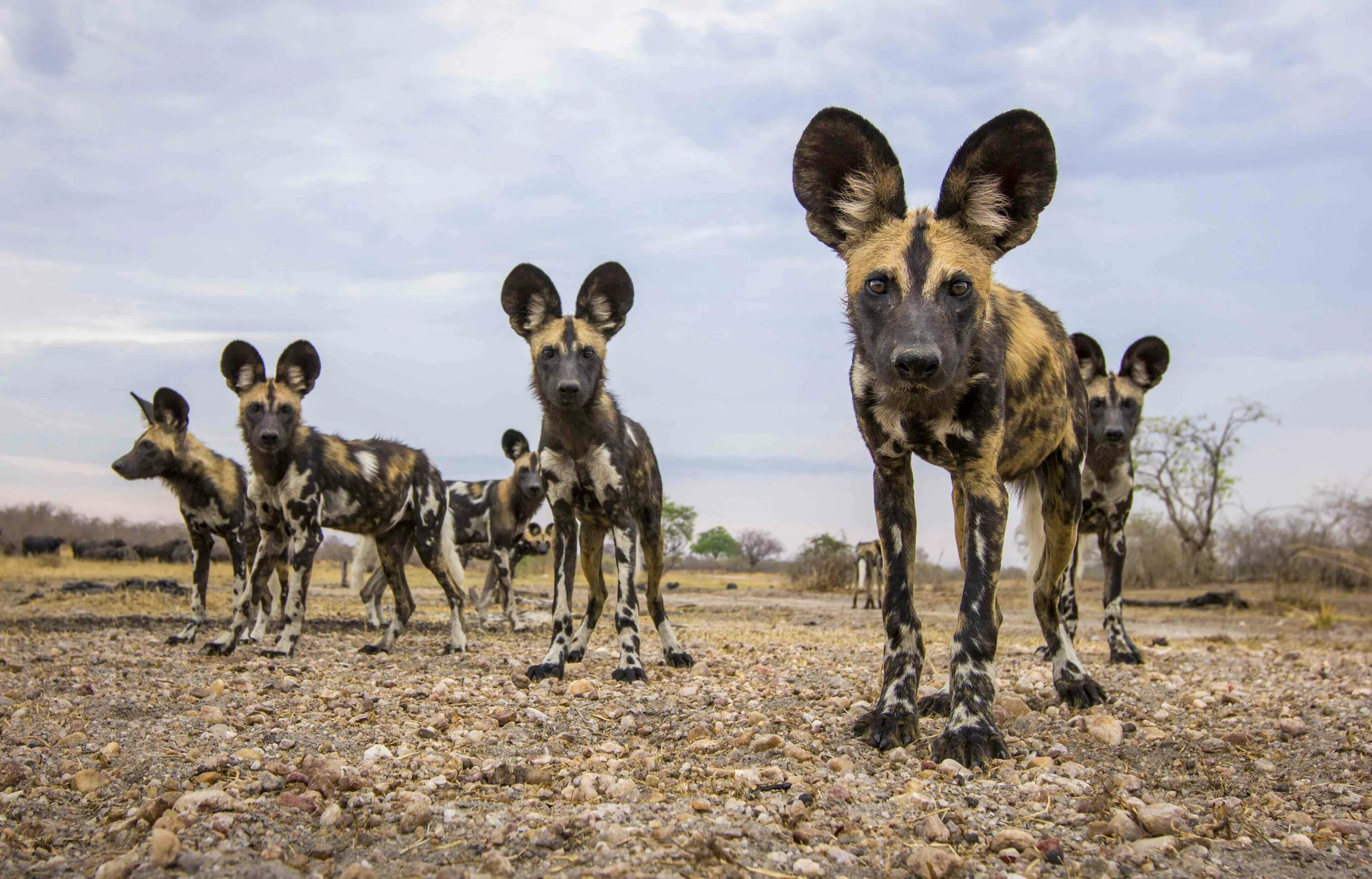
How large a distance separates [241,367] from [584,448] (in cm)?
401

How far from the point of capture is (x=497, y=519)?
48.2 feet

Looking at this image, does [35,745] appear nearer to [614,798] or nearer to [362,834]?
[362,834]

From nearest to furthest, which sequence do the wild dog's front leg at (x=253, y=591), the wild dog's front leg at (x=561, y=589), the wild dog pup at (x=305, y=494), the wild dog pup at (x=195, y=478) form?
the wild dog's front leg at (x=561, y=589) → the wild dog's front leg at (x=253, y=591) → the wild dog pup at (x=305, y=494) → the wild dog pup at (x=195, y=478)

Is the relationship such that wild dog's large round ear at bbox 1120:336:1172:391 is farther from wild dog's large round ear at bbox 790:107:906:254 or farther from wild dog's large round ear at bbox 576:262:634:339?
wild dog's large round ear at bbox 790:107:906:254

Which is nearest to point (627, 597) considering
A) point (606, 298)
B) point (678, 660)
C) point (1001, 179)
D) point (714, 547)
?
point (678, 660)

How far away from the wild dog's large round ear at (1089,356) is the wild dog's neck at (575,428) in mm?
4950

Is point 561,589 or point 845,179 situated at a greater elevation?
point 845,179

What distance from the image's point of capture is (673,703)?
5562 mm

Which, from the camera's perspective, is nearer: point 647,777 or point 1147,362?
point 647,777

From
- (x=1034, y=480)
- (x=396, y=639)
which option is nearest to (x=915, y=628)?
(x=1034, y=480)

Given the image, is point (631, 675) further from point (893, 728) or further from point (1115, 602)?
point (1115, 602)

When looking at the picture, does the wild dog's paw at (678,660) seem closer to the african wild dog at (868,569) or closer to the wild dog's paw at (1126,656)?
the wild dog's paw at (1126,656)

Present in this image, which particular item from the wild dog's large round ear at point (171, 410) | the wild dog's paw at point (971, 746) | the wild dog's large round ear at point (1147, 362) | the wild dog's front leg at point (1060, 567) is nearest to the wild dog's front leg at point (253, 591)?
the wild dog's large round ear at point (171, 410)

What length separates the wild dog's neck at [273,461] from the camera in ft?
30.0
